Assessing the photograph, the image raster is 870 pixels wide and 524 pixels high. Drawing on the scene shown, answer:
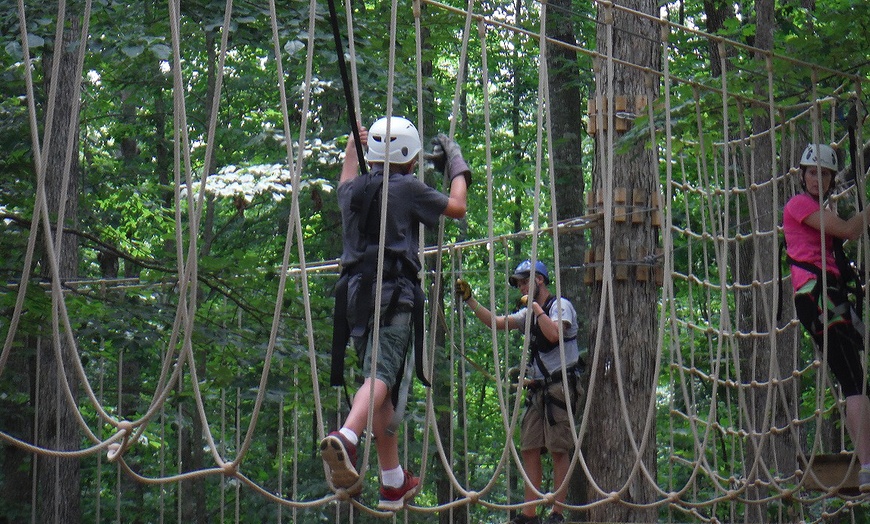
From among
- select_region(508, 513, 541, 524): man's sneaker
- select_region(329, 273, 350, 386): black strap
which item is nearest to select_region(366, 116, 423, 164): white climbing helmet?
select_region(329, 273, 350, 386): black strap

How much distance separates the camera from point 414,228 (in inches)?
114

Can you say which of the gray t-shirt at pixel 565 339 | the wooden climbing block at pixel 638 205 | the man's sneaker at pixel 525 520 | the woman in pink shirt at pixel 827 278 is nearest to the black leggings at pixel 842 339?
the woman in pink shirt at pixel 827 278

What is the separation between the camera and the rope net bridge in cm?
247

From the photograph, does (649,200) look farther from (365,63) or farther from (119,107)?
(119,107)

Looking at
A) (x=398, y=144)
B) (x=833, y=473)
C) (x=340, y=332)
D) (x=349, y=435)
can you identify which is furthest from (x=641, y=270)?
(x=349, y=435)

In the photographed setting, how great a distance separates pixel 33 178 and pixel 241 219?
410 cm

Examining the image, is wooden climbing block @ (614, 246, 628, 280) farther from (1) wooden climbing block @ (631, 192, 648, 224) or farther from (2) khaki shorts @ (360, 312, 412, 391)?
(2) khaki shorts @ (360, 312, 412, 391)

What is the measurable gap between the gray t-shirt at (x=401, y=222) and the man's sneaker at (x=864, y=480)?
62.5 inches

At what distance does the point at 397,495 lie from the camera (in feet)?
9.55

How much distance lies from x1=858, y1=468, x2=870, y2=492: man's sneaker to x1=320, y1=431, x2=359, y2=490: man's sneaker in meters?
1.72

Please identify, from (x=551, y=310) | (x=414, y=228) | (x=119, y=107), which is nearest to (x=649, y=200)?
(x=551, y=310)

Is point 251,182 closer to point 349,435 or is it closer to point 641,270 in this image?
point 641,270

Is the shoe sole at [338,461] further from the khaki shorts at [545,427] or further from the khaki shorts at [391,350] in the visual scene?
the khaki shorts at [545,427]

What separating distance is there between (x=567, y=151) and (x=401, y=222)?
256 inches
